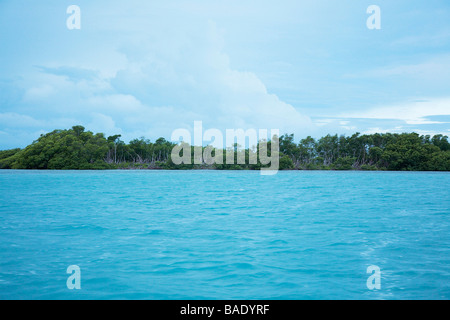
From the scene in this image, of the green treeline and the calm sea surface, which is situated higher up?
the green treeline

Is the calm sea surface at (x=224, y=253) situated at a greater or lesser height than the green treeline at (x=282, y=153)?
lesser

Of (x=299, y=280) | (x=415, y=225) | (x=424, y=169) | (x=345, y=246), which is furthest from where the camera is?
(x=424, y=169)

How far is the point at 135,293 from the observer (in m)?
5.82

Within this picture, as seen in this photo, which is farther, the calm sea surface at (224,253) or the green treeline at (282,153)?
the green treeline at (282,153)

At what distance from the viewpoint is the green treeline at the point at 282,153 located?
210 ft

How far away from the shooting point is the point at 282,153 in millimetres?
73688

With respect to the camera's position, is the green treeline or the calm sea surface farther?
the green treeline

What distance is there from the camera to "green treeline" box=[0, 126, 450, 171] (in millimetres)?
63875

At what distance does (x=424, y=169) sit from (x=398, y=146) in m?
6.33

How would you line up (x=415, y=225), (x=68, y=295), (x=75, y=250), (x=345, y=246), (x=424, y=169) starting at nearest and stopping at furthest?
1. (x=68, y=295)
2. (x=75, y=250)
3. (x=345, y=246)
4. (x=415, y=225)
5. (x=424, y=169)
